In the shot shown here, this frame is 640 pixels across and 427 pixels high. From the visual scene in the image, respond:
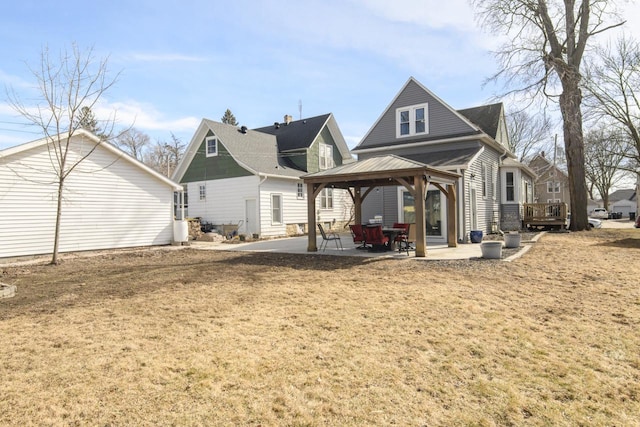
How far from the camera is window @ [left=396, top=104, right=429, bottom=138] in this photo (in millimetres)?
17484

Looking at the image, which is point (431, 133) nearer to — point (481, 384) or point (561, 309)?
point (561, 309)

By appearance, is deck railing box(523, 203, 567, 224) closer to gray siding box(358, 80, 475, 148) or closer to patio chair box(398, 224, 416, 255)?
gray siding box(358, 80, 475, 148)

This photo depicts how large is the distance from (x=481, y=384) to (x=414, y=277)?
4730 mm

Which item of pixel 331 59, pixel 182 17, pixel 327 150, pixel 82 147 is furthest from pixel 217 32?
pixel 327 150

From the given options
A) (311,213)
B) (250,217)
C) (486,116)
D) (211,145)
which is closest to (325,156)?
(211,145)

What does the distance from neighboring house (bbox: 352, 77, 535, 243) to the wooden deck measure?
0.66m

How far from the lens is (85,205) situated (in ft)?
44.7

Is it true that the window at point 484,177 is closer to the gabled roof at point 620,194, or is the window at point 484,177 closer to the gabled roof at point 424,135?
the gabled roof at point 424,135

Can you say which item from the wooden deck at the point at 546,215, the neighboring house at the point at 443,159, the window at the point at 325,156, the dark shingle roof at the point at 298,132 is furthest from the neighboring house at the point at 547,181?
the dark shingle roof at the point at 298,132

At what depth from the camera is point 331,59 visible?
13.3 m

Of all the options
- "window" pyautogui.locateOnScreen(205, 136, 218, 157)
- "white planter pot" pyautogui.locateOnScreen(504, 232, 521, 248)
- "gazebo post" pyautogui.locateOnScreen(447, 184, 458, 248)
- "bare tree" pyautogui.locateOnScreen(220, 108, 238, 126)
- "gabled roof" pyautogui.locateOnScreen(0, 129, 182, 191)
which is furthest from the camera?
"bare tree" pyautogui.locateOnScreen(220, 108, 238, 126)

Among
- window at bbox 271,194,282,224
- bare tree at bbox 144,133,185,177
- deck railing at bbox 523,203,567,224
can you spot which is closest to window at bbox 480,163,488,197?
deck railing at bbox 523,203,567,224

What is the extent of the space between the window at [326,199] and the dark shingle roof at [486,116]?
924 cm

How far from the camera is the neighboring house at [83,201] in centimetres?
1192
